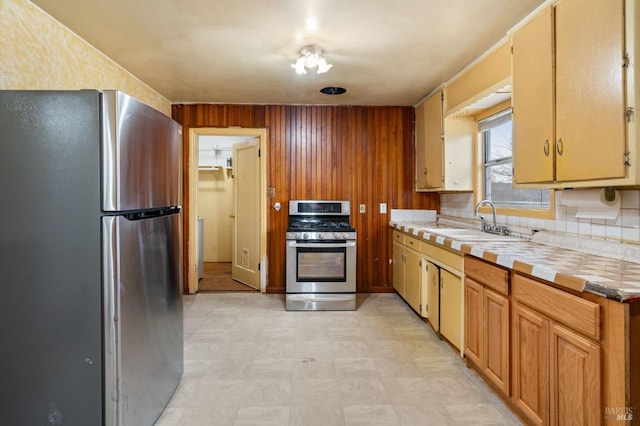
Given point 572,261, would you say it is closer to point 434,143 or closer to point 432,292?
point 432,292

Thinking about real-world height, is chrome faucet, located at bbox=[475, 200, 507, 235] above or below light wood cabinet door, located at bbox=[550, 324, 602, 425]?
above

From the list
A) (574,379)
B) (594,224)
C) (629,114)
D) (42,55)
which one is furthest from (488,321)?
(42,55)

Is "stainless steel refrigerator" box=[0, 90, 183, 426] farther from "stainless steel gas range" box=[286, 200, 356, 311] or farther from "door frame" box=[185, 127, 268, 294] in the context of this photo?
"door frame" box=[185, 127, 268, 294]

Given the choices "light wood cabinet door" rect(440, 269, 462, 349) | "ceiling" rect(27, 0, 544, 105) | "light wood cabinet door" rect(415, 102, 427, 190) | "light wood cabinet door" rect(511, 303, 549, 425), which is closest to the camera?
"light wood cabinet door" rect(511, 303, 549, 425)

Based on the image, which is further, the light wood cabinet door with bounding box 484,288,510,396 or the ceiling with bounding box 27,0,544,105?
the ceiling with bounding box 27,0,544,105

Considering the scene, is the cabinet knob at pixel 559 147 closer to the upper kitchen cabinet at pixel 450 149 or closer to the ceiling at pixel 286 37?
the ceiling at pixel 286 37

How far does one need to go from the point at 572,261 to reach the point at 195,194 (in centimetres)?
391

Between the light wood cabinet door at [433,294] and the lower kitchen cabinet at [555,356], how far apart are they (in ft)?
3.49

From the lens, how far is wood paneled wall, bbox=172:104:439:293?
4.28 meters

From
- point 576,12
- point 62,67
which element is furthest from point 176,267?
→ point 576,12

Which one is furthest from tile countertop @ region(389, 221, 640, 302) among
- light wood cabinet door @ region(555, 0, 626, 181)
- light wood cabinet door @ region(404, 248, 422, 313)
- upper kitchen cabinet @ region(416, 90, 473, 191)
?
upper kitchen cabinet @ region(416, 90, 473, 191)

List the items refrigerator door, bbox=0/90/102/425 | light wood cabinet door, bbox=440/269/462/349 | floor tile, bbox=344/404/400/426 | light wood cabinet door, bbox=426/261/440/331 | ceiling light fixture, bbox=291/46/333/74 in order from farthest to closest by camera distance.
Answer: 1. light wood cabinet door, bbox=426/261/440/331
2. ceiling light fixture, bbox=291/46/333/74
3. light wood cabinet door, bbox=440/269/462/349
4. floor tile, bbox=344/404/400/426
5. refrigerator door, bbox=0/90/102/425

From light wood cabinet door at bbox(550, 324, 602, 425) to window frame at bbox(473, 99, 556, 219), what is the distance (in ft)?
3.79

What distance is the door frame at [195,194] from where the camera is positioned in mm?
4270
